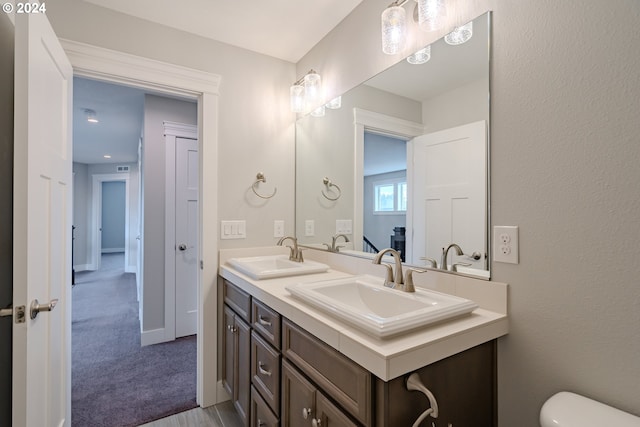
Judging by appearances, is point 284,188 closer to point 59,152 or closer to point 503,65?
point 59,152

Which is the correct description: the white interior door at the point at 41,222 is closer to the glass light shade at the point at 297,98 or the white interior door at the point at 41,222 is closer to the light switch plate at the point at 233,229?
the light switch plate at the point at 233,229

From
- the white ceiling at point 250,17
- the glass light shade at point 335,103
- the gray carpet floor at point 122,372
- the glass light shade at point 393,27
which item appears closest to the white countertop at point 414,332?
the glass light shade at point 393,27

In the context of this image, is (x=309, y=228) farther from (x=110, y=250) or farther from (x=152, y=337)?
(x=110, y=250)

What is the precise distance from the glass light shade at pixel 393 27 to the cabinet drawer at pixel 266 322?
1.28 m

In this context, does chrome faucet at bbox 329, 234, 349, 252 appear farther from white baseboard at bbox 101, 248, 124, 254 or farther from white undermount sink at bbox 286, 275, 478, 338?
white baseboard at bbox 101, 248, 124, 254

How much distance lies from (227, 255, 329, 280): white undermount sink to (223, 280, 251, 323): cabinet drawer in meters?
0.11

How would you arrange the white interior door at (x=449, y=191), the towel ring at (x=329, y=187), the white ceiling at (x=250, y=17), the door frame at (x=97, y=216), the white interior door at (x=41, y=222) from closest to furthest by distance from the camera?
the white interior door at (x=41, y=222)
the white interior door at (x=449, y=191)
the white ceiling at (x=250, y=17)
the towel ring at (x=329, y=187)
the door frame at (x=97, y=216)

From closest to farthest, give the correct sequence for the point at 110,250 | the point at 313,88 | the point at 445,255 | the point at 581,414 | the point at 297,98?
the point at 581,414 < the point at 445,255 < the point at 313,88 < the point at 297,98 < the point at 110,250

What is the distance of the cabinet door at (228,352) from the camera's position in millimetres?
1721

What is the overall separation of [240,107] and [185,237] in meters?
1.56

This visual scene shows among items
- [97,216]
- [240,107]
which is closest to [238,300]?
[240,107]

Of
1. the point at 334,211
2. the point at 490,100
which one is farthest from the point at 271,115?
the point at 490,100

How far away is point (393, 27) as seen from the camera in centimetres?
131

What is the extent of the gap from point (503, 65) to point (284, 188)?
154cm
